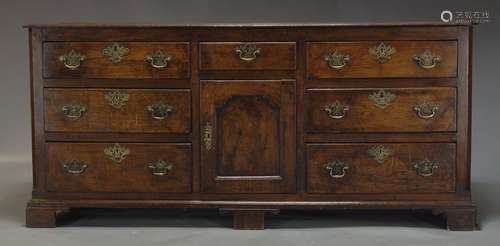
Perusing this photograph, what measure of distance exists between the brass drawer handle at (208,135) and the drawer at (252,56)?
26 cm

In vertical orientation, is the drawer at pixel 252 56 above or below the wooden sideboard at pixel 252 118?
above

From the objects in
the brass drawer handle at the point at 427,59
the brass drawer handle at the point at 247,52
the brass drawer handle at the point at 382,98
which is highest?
the brass drawer handle at the point at 247,52

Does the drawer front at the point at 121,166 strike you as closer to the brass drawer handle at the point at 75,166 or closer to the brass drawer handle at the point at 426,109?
the brass drawer handle at the point at 75,166

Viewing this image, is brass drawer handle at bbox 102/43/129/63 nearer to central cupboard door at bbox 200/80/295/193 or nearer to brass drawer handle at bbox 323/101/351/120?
central cupboard door at bbox 200/80/295/193

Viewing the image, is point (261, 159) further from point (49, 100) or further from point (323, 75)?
point (49, 100)

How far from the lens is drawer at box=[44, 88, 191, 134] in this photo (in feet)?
12.3

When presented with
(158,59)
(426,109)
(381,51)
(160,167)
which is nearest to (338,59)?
(381,51)

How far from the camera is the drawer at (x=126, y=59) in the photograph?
12.2 feet

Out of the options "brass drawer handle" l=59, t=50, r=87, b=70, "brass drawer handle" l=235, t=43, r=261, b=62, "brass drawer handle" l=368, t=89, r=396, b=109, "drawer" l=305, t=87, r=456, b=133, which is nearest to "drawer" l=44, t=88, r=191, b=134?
"brass drawer handle" l=59, t=50, r=87, b=70

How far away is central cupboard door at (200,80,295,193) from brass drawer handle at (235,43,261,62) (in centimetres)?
10

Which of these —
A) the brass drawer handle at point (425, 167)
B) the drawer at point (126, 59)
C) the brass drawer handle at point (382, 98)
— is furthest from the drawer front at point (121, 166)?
the brass drawer handle at point (425, 167)

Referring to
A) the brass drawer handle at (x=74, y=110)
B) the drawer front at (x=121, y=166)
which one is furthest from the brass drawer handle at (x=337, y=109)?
the brass drawer handle at (x=74, y=110)

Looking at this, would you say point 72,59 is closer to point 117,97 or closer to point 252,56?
point 117,97

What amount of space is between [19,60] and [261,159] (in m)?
2.02
